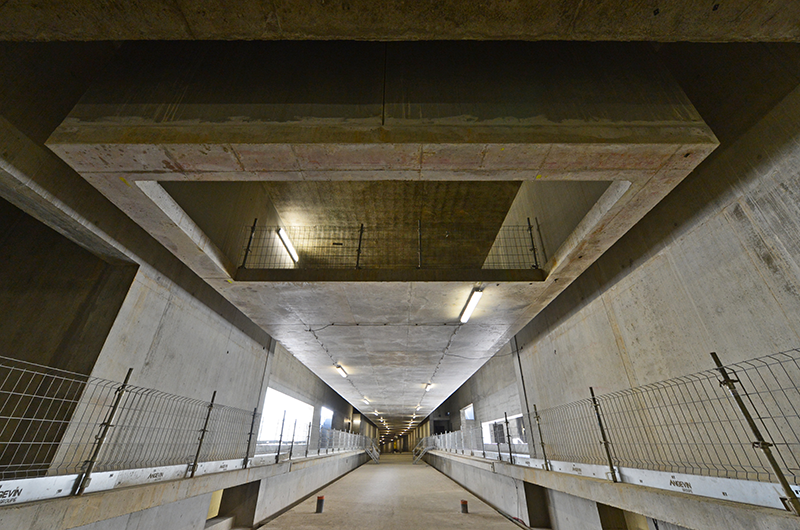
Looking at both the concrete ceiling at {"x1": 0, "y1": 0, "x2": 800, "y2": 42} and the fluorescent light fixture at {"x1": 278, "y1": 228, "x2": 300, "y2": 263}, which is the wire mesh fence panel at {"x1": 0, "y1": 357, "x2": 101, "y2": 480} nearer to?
the concrete ceiling at {"x1": 0, "y1": 0, "x2": 800, "y2": 42}

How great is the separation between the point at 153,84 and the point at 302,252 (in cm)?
772

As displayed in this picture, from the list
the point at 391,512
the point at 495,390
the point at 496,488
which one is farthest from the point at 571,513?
the point at 495,390

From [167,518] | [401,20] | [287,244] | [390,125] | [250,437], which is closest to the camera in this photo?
[401,20]

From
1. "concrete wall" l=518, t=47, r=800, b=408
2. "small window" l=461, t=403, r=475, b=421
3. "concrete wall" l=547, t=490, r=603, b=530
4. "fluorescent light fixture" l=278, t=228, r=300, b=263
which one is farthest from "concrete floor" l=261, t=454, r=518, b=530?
"fluorescent light fixture" l=278, t=228, r=300, b=263

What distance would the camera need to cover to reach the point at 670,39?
316 cm

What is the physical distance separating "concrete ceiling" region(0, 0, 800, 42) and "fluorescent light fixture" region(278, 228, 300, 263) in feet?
22.0

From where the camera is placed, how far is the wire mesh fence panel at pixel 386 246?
396 inches

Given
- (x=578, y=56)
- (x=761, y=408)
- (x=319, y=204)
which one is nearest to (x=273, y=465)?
(x=319, y=204)

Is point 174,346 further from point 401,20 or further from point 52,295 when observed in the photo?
point 401,20

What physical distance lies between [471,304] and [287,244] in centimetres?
665

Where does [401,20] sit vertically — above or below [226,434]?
above

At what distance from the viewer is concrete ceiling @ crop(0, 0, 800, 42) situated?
2.83 meters

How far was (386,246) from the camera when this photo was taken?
11.7 m

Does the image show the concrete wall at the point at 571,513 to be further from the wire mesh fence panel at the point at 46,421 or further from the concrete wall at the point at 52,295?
the concrete wall at the point at 52,295
